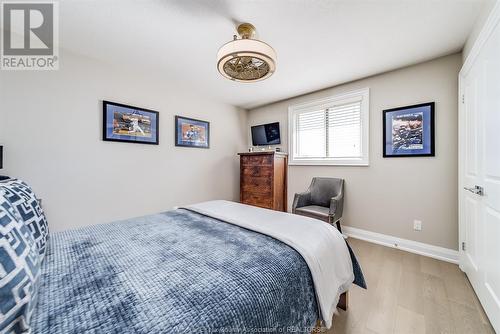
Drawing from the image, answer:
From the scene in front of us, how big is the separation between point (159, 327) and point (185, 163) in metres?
2.98

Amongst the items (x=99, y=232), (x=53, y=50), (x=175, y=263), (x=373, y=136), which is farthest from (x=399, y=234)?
(x=53, y=50)

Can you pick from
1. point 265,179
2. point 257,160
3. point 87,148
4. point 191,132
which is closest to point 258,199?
point 265,179

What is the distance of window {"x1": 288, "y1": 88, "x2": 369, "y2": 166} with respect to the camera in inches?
117

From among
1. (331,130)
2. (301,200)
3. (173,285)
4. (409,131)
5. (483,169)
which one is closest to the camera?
(173,285)

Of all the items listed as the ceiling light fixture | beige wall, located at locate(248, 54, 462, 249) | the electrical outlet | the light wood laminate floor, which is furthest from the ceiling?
the light wood laminate floor

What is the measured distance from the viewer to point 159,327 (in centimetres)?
59

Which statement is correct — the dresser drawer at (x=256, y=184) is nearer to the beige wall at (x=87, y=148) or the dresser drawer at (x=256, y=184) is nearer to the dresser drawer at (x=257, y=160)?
the dresser drawer at (x=257, y=160)

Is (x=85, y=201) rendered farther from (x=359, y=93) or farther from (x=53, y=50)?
(x=359, y=93)

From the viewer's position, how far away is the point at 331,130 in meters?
3.34

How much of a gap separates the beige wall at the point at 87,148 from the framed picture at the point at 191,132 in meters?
0.11

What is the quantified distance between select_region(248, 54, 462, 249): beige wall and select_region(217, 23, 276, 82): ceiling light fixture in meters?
1.91

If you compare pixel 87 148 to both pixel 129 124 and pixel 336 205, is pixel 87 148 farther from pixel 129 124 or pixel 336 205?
pixel 336 205

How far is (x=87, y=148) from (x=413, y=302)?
11.8ft

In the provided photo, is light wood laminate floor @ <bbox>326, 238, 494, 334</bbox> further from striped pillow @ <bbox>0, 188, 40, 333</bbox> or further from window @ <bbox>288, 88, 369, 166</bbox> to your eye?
striped pillow @ <bbox>0, 188, 40, 333</bbox>
